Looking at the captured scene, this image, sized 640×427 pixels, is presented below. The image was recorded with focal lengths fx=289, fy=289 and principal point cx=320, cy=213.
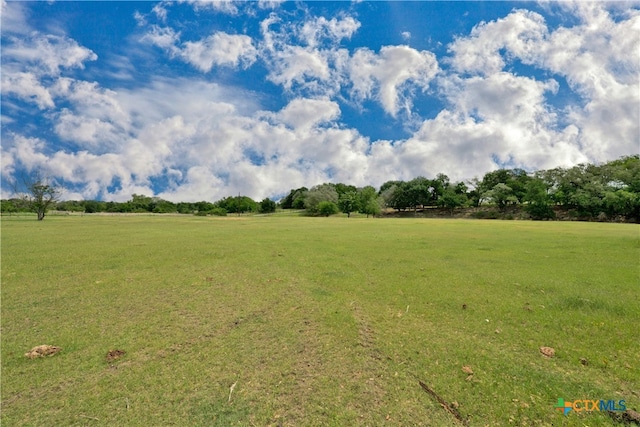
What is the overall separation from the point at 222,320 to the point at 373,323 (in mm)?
3274

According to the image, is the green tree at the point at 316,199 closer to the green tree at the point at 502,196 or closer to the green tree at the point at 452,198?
the green tree at the point at 452,198

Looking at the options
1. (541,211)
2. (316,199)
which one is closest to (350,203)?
(316,199)

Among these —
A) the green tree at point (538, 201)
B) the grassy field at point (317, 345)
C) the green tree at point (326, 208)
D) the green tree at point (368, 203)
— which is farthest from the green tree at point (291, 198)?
the grassy field at point (317, 345)

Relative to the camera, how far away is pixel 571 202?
67.0 meters

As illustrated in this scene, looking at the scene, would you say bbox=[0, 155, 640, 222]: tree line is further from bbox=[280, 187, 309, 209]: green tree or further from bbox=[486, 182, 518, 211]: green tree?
bbox=[280, 187, 309, 209]: green tree

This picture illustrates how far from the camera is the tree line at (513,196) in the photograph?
59.4 m

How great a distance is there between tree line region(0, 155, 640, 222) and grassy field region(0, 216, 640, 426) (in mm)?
60458

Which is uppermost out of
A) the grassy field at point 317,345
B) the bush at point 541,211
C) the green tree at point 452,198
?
the green tree at point 452,198

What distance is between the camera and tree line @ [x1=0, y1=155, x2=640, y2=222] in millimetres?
59353

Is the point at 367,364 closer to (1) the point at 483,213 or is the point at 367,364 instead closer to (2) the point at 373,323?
(2) the point at 373,323

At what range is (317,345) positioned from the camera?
518cm

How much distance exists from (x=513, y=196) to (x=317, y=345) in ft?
295

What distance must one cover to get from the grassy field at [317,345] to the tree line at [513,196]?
60.5 m

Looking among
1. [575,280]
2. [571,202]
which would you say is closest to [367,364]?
[575,280]
